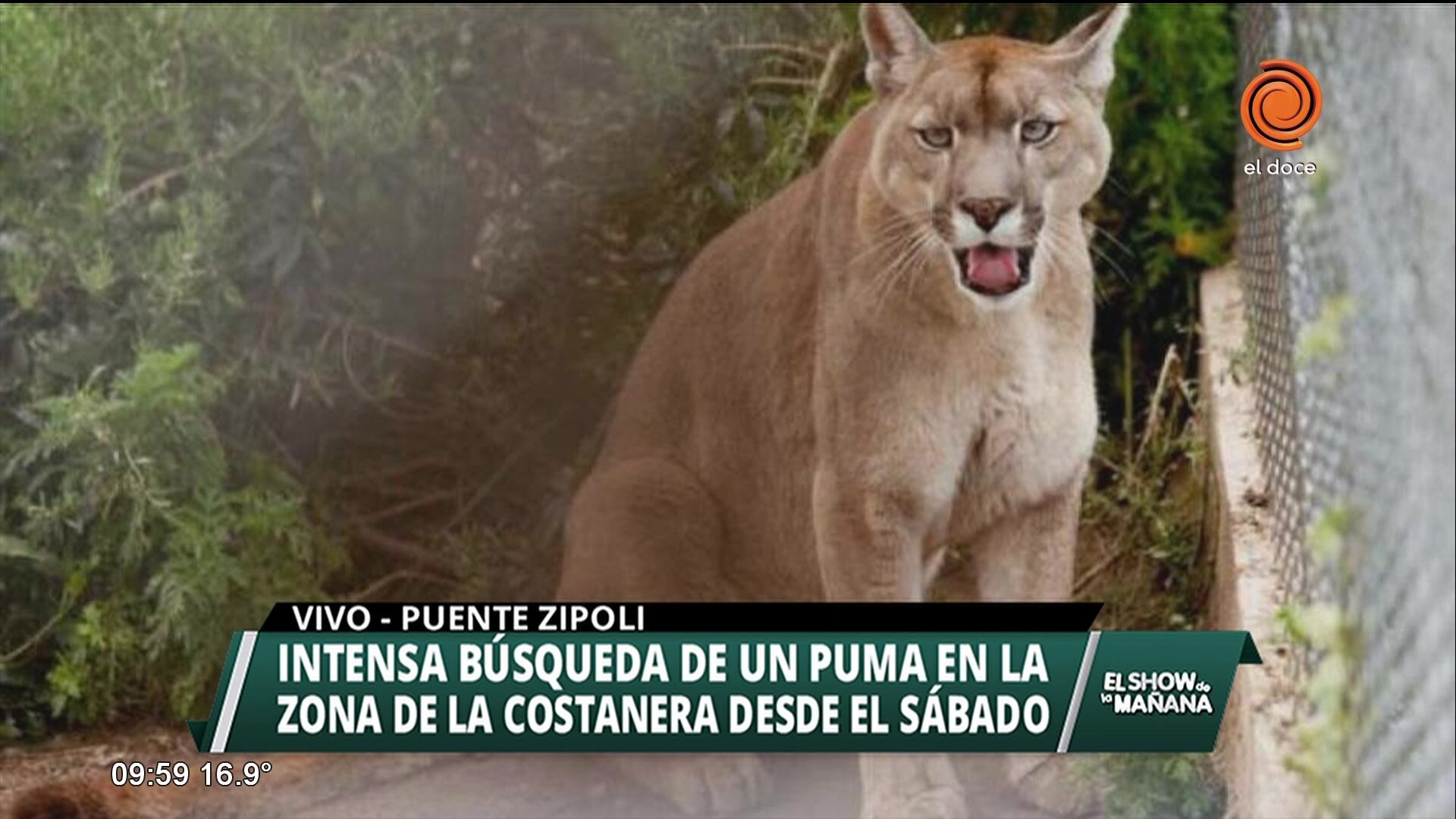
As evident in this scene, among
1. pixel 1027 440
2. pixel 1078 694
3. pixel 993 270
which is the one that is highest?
pixel 993 270

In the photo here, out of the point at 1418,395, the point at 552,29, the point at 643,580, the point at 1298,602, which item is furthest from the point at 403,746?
the point at 552,29

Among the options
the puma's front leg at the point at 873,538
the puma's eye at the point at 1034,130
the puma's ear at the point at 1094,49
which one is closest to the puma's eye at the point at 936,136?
the puma's eye at the point at 1034,130

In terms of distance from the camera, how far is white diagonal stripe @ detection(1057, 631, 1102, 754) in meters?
3.51

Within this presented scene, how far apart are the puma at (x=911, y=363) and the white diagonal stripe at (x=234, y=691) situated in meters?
0.83

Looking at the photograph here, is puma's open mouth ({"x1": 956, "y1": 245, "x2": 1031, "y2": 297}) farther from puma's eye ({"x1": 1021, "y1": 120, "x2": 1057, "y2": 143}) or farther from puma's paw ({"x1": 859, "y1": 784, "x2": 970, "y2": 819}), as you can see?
puma's paw ({"x1": 859, "y1": 784, "x2": 970, "y2": 819})

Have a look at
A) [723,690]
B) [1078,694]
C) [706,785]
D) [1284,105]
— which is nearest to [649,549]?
[706,785]

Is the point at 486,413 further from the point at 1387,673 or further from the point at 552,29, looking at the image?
the point at 1387,673

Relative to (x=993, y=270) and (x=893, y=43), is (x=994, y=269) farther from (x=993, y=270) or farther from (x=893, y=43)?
(x=893, y=43)

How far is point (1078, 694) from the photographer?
11.5 ft

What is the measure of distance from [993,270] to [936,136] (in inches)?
8.6

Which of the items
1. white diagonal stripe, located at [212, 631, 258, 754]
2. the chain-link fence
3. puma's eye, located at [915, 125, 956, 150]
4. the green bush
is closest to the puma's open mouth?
puma's eye, located at [915, 125, 956, 150]

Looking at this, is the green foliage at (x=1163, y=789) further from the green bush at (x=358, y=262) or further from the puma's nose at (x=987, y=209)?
the green bush at (x=358, y=262)

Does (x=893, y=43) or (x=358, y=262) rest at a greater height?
(x=893, y=43)

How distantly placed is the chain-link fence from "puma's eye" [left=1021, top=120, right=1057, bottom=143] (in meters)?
0.46
